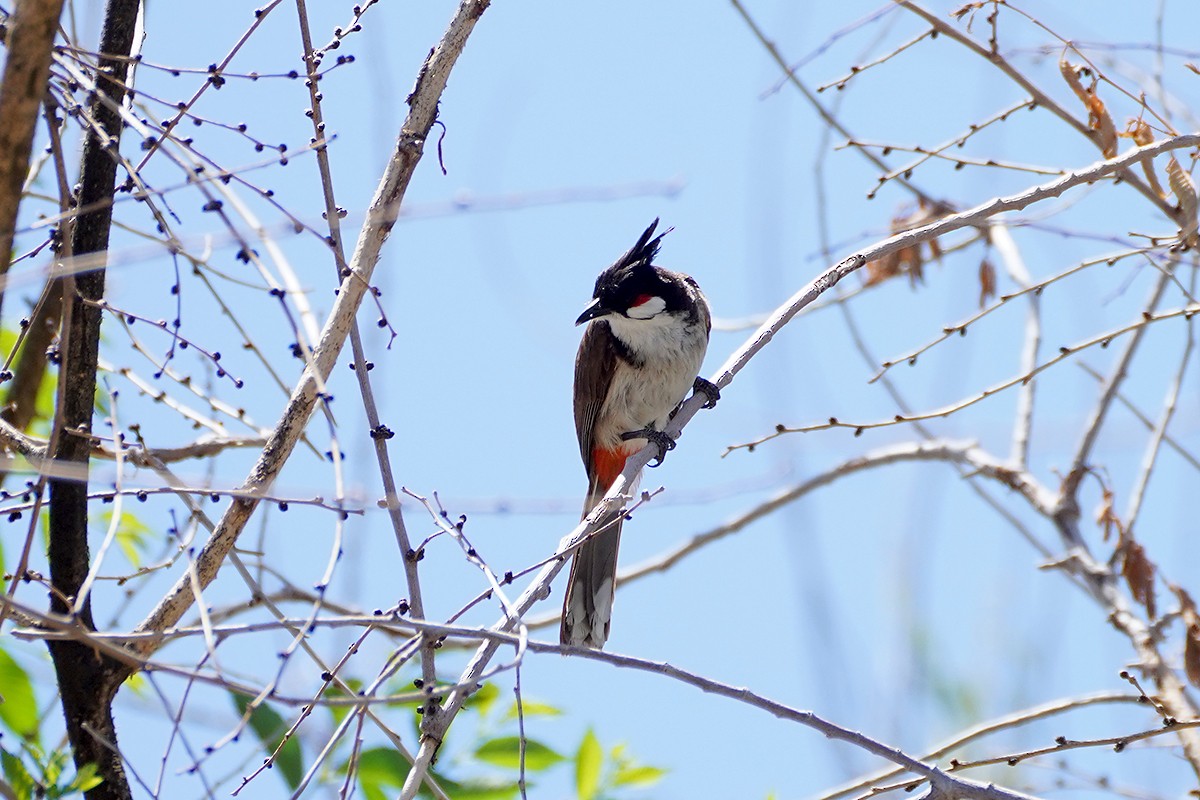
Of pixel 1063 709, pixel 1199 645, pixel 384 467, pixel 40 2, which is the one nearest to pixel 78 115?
pixel 40 2

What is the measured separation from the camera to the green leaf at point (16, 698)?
7.84ft

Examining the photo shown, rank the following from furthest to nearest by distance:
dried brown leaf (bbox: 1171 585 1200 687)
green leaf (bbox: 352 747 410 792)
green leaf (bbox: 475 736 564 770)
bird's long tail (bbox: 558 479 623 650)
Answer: bird's long tail (bbox: 558 479 623 650)
green leaf (bbox: 475 736 564 770)
green leaf (bbox: 352 747 410 792)
dried brown leaf (bbox: 1171 585 1200 687)

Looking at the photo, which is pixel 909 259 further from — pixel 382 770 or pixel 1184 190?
pixel 382 770

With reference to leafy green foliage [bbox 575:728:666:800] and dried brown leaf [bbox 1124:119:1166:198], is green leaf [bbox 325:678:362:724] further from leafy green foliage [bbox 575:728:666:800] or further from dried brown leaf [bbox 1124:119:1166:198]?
dried brown leaf [bbox 1124:119:1166:198]

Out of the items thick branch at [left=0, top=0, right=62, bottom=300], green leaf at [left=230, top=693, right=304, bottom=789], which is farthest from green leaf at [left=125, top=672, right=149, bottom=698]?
thick branch at [left=0, top=0, right=62, bottom=300]

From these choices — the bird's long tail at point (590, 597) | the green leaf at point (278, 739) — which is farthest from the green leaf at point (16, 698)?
the bird's long tail at point (590, 597)

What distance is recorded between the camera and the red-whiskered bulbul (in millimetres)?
4766

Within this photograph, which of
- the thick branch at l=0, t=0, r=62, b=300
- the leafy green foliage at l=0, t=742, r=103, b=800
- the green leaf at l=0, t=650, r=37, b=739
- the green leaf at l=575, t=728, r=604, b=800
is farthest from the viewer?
the green leaf at l=575, t=728, r=604, b=800

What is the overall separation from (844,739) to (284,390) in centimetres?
133

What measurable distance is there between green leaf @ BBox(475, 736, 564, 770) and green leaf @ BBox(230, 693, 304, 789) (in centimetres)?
50

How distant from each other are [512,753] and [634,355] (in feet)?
6.64

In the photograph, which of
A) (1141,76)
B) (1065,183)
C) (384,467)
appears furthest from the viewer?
(1141,76)

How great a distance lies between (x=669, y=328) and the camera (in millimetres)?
4777

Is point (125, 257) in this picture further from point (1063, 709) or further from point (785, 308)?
point (1063, 709)
